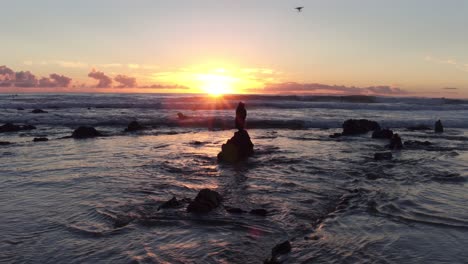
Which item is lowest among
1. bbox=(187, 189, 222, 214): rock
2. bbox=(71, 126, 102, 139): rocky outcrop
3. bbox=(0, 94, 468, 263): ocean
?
bbox=(0, 94, 468, 263): ocean

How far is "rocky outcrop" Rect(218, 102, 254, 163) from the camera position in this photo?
859 inches

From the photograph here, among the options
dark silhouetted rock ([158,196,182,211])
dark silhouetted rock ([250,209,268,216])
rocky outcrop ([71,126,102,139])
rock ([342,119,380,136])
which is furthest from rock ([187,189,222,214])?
rock ([342,119,380,136])

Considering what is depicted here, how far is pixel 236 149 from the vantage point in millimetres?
22141

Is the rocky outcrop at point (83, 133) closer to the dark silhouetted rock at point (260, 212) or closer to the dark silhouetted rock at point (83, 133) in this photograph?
the dark silhouetted rock at point (83, 133)

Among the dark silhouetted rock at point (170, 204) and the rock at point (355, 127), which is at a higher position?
the rock at point (355, 127)

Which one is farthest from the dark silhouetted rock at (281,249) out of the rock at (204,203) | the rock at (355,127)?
the rock at (355,127)

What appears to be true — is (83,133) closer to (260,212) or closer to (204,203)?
(204,203)

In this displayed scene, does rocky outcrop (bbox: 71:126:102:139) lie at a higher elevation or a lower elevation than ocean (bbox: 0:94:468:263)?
higher

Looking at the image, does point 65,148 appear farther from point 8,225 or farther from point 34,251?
point 34,251

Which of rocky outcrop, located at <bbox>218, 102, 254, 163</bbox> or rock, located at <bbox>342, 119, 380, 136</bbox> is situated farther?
rock, located at <bbox>342, 119, 380, 136</bbox>

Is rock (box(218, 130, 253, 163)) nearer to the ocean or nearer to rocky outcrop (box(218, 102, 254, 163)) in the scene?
rocky outcrop (box(218, 102, 254, 163))

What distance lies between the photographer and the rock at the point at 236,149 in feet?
71.6

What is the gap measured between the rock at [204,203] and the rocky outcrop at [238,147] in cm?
897

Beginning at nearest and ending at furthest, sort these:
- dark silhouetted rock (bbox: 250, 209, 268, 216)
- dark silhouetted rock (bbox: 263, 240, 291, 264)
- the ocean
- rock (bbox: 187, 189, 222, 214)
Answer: dark silhouetted rock (bbox: 263, 240, 291, 264)
the ocean
dark silhouetted rock (bbox: 250, 209, 268, 216)
rock (bbox: 187, 189, 222, 214)
